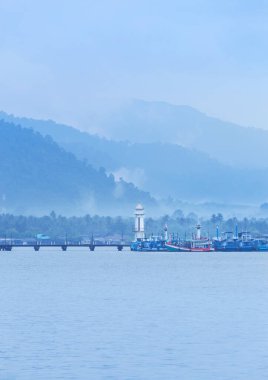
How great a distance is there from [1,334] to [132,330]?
722 centimetres

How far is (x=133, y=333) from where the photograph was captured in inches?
2650

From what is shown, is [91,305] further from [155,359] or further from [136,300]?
[155,359]

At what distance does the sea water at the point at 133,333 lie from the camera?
2149 inches

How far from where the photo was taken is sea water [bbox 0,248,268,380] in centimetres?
5459

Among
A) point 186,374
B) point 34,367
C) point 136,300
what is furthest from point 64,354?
point 136,300

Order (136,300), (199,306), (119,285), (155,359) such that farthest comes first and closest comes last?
(119,285), (136,300), (199,306), (155,359)

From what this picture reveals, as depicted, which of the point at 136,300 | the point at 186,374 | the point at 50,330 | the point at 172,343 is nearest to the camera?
the point at 186,374

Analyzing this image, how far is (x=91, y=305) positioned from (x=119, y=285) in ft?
103

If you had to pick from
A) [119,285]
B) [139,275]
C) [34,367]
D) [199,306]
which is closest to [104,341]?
[34,367]

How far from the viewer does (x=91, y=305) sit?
8744cm

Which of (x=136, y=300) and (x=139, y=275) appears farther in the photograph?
(x=139, y=275)

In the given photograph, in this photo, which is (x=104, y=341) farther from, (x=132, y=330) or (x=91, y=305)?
(x=91, y=305)

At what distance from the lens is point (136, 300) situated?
93.5m

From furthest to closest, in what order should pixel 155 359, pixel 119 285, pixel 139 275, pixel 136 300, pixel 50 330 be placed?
pixel 139 275 → pixel 119 285 → pixel 136 300 → pixel 50 330 → pixel 155 359
